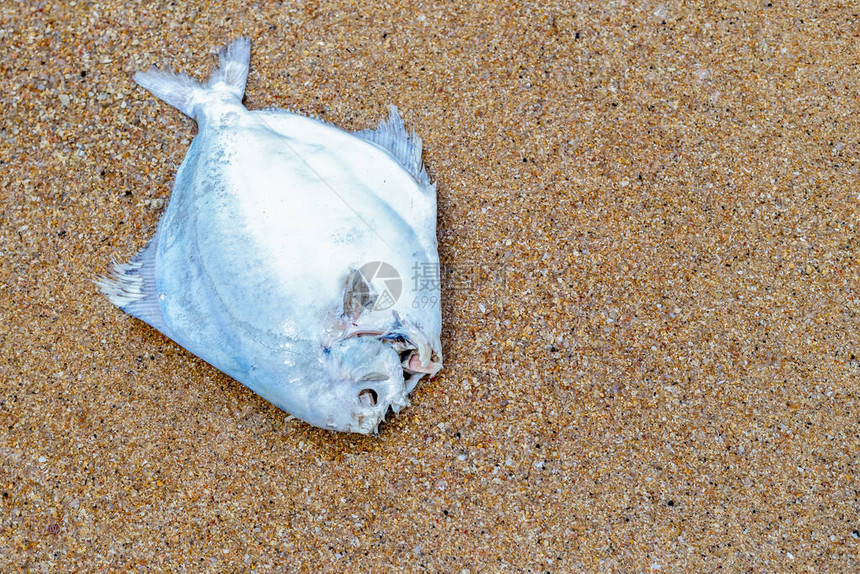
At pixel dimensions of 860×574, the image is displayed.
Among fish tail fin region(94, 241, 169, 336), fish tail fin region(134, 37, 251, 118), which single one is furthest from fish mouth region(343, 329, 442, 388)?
fish tail fin region(134, 37, 251, 118)

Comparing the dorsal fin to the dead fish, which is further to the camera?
the dorsal fin

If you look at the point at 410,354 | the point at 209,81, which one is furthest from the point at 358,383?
the point at 209,81

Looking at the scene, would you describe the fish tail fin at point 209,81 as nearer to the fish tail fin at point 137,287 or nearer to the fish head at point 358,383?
the fish tail fin at point 137,287

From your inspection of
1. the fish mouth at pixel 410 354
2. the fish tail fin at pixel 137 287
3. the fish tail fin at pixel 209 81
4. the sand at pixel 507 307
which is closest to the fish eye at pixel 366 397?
the fish mouth at pixel 410 354

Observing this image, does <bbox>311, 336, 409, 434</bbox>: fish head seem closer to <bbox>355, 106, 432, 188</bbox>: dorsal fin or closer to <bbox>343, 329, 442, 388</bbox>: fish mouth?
<bbox>343, 329, 442, 388</bbox>: fish mouth

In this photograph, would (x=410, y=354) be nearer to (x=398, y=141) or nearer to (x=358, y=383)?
(x=358, y=383)

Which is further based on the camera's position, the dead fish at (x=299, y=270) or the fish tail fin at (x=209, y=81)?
the fish tail fin at (x=209, y=81)
